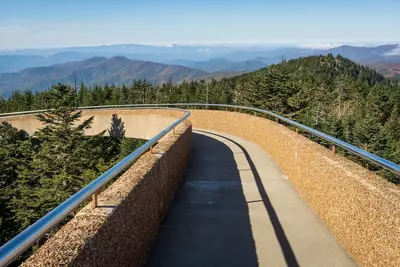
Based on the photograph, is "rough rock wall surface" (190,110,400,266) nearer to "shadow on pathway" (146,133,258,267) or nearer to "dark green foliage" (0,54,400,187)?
"shadow on pathway" (146,133,258,267)

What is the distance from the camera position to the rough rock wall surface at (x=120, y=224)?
9.53ft

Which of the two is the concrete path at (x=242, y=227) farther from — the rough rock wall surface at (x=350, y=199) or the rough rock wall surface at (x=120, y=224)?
the rough rock wall surface at (x=120, y=224)

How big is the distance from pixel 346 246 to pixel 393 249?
4.71 ft

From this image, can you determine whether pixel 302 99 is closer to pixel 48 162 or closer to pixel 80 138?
pixel 80 138

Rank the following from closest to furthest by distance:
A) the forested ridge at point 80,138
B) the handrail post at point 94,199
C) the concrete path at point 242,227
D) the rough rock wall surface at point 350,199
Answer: the handrail post at point 94,199, the rough rock wall surface at point 350,199, the concrete path at point 242,227, the forested ridge at point 80,138

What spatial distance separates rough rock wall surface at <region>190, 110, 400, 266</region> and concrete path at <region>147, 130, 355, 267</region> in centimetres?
23

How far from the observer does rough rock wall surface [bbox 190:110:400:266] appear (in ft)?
12.9

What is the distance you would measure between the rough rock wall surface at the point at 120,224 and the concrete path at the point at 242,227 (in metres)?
0.36

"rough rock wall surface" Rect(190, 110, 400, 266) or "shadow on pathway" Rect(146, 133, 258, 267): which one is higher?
"rough rock wall surface" Rect(190, 110, 400, 266)

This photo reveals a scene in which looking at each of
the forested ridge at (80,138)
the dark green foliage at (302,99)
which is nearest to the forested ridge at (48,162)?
the forested ridge at (80,138)

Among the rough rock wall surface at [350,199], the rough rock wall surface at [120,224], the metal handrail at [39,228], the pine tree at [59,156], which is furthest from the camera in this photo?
the pine tree at [59,156]

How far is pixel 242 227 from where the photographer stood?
6.01 m

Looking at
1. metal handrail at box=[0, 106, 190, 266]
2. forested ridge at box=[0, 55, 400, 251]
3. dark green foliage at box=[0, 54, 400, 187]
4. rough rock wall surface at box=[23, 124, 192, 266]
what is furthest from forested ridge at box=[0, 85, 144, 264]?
metal handrail at box=[0, 106, 190, 266]

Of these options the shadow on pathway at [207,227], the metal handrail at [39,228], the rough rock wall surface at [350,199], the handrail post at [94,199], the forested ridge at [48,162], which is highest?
the metal handrail at [39,228]
